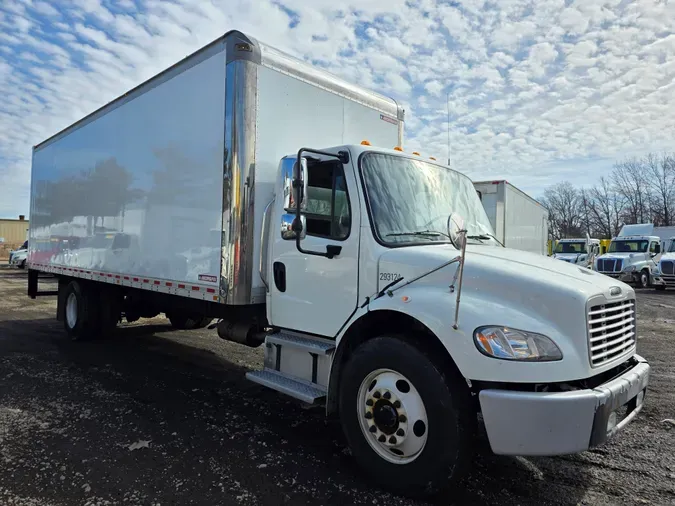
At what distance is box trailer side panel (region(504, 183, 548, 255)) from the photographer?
1250cm

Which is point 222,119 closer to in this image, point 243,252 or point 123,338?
point 243,252

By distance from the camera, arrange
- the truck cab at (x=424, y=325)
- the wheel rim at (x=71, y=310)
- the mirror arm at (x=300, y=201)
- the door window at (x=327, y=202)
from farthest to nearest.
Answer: the wheel rim at (x=71, y=310)
the door window at (x=327, y=202)
the mirror arm at (x=300, y=201)
the truck cab at (x=424, y=325)

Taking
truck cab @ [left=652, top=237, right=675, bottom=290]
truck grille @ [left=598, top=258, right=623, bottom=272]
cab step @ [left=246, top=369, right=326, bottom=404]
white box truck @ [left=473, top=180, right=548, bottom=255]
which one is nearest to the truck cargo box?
cab step @ [left=246, top=369, right=326, bottom=404]

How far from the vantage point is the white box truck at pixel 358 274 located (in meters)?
2.84

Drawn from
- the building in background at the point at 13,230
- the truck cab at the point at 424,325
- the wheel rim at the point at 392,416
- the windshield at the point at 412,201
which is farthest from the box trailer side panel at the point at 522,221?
the building in background at the point at 13,230

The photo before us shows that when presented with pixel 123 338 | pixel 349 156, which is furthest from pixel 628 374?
pixel 123 338

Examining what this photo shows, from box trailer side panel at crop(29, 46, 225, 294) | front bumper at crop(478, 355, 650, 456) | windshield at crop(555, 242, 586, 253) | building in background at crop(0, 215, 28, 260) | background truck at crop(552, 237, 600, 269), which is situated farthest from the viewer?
building in background at crop(0, 215, 28, 260)

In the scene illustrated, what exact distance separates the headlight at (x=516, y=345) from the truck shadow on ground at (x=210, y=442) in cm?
105

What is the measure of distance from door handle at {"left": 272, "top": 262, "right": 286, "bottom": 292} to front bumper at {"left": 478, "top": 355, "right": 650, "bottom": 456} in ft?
6.99

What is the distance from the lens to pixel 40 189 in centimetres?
986

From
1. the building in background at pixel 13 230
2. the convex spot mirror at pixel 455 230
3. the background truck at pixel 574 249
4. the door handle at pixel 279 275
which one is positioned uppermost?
the building in background at pixel 13 230

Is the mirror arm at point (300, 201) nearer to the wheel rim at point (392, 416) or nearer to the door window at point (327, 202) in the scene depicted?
the door window at point (327, 202)

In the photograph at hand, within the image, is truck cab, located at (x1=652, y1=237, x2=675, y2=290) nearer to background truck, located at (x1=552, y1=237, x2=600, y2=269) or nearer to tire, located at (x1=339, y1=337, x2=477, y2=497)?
background truck, located at (x1=552, y1=237, x2=600, y2=269)

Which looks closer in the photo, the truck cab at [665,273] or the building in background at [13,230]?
the truck cab at [665,273]
